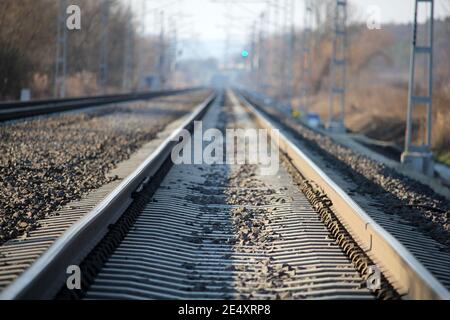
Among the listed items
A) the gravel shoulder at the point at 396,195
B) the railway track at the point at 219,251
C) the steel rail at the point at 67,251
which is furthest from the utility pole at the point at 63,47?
the steel rail at the point at 67,251

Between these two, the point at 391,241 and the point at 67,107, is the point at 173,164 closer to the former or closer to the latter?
the point at 391,241

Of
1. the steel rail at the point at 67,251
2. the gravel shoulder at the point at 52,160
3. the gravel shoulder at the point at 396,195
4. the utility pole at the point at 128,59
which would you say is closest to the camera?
the steel rail at the point at 67,251

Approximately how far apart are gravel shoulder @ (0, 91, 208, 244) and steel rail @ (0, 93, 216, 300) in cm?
75

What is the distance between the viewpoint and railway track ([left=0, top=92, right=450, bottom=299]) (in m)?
5.43

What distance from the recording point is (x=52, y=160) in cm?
1345

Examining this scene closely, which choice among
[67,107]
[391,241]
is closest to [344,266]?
[391,241]

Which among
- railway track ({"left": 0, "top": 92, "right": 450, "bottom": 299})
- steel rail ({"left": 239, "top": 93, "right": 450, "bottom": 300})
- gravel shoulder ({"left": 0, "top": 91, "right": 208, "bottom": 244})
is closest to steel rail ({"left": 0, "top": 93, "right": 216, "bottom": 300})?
railway track ({"left": 0, "top": 92, "right": 450, "bottom": 299})

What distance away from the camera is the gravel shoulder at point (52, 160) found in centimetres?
869

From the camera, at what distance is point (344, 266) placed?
20.9 feet
